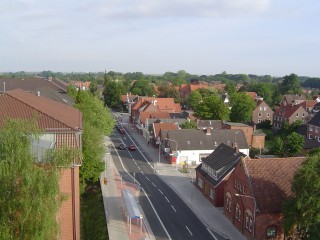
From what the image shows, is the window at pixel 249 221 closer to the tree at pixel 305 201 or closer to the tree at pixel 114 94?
the tree at pixel 305 201

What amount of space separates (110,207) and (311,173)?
67.4 ft

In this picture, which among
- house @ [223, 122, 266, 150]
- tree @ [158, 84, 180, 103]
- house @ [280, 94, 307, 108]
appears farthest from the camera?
tree @ [158, 84, 180, 103]

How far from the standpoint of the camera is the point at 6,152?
1769 cm

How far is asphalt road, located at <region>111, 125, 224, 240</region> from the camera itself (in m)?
34.3

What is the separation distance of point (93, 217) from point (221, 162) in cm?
1527

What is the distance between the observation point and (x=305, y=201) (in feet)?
90.3

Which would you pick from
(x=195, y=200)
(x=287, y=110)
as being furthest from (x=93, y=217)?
(x=287, y=110)

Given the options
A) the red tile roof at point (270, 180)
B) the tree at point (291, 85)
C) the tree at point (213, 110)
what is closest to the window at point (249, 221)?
the red tile roof at point (270, 180)

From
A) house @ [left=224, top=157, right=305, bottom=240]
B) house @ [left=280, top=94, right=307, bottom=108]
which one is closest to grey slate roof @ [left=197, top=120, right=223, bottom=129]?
house @ [left=280, top=94, right=307, bottom=108]

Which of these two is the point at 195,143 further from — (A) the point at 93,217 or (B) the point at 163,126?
(A) the point at 93,217

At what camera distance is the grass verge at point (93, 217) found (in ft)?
108

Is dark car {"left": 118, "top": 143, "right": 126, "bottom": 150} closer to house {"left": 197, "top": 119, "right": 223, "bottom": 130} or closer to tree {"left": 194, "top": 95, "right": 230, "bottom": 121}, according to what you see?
house {"left": 197, "top": 119, "right": 223, "bottom": 130}

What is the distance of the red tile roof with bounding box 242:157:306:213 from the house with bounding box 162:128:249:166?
22.3 metres

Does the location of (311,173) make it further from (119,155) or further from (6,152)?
(119,155)
